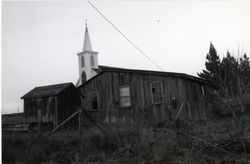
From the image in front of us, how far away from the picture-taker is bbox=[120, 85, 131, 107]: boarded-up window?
47.4 ft

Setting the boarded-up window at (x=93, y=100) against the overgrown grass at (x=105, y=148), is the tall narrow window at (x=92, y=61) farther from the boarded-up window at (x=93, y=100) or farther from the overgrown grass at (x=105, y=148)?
the overgrown grass at (x=105, y=148)

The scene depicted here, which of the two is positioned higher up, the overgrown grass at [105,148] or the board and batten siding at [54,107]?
the board and batten siding at [54,107]

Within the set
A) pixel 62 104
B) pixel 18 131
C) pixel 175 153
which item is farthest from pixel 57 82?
pixel 175 153

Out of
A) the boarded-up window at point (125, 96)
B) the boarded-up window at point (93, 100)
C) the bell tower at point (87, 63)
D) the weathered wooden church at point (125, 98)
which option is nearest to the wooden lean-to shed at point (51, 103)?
the weathered wooden church at point (125, 98)

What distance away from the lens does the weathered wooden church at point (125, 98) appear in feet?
41.3

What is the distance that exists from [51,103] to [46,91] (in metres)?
0.76

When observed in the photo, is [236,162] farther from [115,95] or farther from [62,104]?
[115,95]

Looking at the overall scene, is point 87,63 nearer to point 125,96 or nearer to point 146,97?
point 125,96

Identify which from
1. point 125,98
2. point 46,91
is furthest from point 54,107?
point 125,98

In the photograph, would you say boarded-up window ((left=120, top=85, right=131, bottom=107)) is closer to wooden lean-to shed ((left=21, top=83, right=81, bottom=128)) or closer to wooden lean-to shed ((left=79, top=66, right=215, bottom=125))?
wooden lean-to shed ((left=79, top=66, right=215, bottom=125))

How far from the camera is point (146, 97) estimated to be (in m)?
14.2

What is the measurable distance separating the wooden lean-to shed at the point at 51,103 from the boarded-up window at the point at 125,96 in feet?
7.97

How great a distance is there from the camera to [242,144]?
22.8 ft

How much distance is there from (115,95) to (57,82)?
3.30 m
